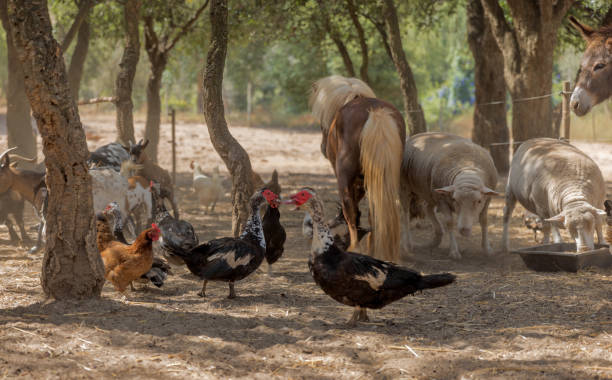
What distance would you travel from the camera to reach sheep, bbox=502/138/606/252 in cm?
687

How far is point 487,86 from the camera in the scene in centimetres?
1608

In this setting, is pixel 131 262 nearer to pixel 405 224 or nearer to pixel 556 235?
pixel 405 224

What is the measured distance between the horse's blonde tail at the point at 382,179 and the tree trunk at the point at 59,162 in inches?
115

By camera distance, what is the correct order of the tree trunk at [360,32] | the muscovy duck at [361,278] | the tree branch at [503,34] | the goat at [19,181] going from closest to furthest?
the muscovy duck at [361,278], the goat at [19,181], the tree branch at [503,34], the tree trunk at [360,32]

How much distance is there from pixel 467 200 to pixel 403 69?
256 inches

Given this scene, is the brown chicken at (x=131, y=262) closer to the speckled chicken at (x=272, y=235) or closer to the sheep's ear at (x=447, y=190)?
the speckled chicken at (x=272, y=235)

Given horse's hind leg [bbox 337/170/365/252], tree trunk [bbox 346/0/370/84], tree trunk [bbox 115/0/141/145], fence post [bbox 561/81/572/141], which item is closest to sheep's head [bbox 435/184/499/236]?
horse's hind leg [bbox 337/170/365/252]

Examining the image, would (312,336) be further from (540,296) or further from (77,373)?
(540,296)

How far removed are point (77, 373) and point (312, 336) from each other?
5.67 feet

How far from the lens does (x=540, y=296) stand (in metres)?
6.04

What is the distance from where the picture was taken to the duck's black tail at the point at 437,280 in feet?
15.9

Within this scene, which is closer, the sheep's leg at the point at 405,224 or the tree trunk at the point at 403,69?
the sheep's leg at the point at 405,224

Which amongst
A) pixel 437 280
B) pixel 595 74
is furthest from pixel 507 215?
pixel 437 280

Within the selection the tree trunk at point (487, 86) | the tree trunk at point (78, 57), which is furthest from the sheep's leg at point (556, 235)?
the tree trunk at point (78, 57)
